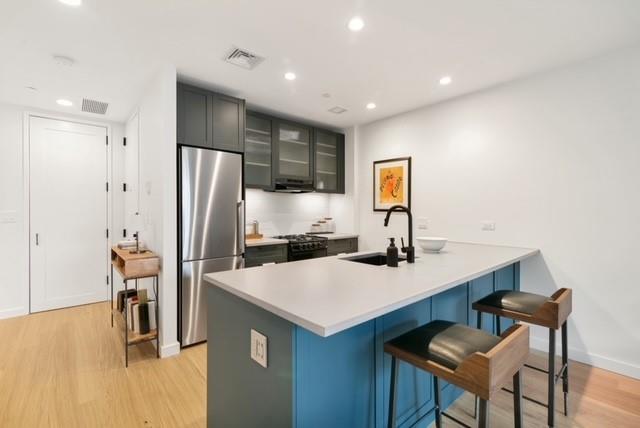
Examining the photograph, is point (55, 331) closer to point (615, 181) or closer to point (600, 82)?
point (615, 181)

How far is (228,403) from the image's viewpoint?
1542 mm

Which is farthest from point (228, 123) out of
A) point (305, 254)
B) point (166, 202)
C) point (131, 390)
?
point (131, 390)

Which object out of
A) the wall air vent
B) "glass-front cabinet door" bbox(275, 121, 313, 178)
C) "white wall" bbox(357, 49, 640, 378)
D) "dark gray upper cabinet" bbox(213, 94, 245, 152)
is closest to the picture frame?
"white wall" bbox(357, 49, 640, 378)

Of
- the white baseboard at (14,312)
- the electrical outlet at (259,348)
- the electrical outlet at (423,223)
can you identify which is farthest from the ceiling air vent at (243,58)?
the white baseboard at (14,312)

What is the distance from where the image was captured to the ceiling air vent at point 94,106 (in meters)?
3.54

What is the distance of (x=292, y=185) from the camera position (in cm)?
413

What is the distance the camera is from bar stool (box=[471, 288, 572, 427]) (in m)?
1.71

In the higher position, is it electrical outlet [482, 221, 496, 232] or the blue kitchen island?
electrical outlet [482, 221, 496, 232]

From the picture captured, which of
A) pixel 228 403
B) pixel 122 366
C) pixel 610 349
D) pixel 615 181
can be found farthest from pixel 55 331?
pixel 615 181

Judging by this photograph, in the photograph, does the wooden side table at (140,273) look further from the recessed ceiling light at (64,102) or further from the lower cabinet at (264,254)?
the recessed ceiling light at (64,102)

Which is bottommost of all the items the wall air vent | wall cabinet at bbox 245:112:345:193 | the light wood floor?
the light wood floor

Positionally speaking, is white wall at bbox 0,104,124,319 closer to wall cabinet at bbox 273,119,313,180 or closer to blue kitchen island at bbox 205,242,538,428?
wall cabinet at bbox 273,119,313,180

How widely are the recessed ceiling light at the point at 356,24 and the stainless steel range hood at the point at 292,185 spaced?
222 cm

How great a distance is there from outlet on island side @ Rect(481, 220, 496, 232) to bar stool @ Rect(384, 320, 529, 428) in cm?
201
